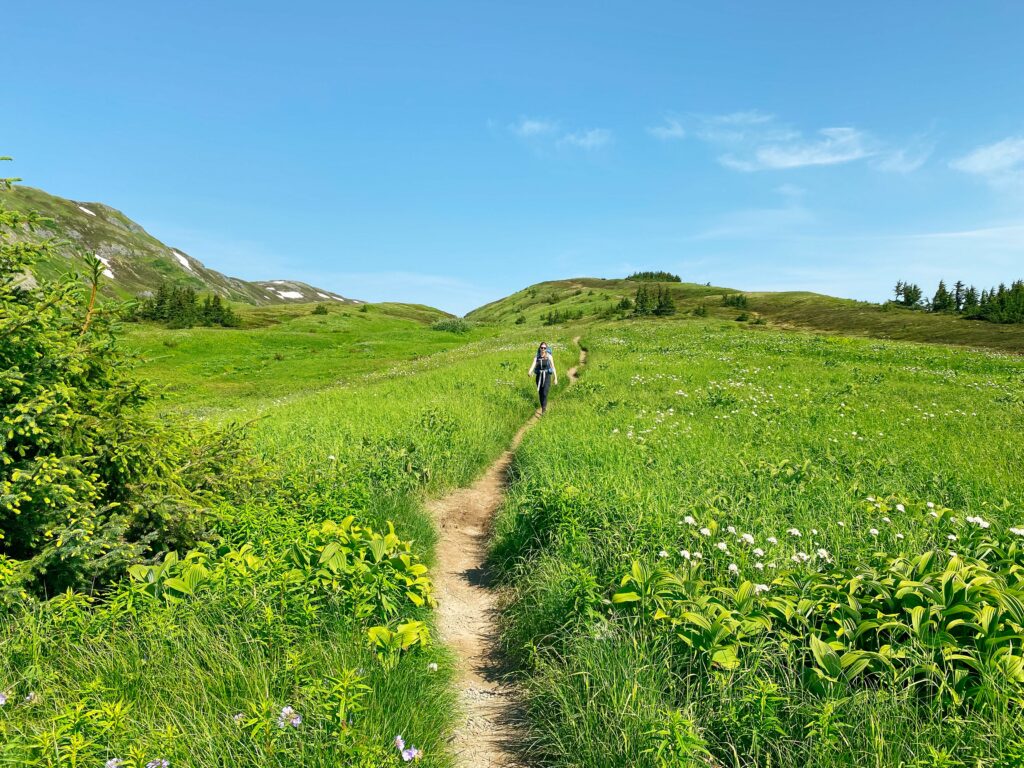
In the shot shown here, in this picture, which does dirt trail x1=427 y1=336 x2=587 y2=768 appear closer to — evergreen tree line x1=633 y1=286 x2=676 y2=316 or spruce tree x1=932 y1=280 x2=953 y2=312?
evergreen tree line x1=633 y1=286 x2=676 y2=316

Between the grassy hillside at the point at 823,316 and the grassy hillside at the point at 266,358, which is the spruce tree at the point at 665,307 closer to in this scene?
the grassy hillside at the point at 823,316

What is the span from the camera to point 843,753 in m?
A: 3.02

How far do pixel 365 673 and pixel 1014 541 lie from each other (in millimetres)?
6422

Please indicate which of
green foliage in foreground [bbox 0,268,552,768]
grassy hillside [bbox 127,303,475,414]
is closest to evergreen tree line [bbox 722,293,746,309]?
grassy hillside [bbox 127,303,475,414]

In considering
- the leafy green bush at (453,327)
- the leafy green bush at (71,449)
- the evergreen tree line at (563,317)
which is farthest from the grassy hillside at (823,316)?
the leafy green bush at (71,449)

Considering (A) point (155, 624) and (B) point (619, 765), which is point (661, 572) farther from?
(A) point (155, 624)

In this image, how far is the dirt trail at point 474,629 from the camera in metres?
4.14

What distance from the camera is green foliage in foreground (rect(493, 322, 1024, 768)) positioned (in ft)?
10.4

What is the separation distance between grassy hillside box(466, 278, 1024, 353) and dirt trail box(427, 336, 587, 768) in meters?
72.9

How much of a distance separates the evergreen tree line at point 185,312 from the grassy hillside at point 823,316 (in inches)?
2979

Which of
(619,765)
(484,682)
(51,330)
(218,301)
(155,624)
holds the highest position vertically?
(218,301)

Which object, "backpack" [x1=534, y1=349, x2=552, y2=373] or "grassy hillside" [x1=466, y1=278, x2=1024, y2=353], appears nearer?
"backpack" [x1=534, y1=349, x2=552, y2=373]

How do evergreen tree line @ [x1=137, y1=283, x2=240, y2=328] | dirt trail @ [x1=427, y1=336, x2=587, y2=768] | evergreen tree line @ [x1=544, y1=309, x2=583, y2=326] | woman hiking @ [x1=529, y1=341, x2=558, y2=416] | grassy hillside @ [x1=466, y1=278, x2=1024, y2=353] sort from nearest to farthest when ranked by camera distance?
dirt trail @ [x1=427, y1=336, x2=587, y2=768], woman hiking @ [x1=529, y1=341, x2=558, y2=416], grassy hillside @ [x1=466, y1=278, x2=1024, y2=353], evergreen tree line @ [x1=137, y1=283, x2=240, y2=328], evergreen tree line @ [x1=544, y1=309, x2=583, y2=326]

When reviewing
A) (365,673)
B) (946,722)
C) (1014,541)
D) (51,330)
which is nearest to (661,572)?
(946,722)
